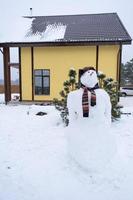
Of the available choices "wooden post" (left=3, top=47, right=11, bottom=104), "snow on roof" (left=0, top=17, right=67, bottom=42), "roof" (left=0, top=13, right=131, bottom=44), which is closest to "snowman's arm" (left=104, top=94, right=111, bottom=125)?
"roof" (left=0, top=13, right=131, bottom=44)

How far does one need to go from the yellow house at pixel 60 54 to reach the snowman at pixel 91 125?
34.9 ft

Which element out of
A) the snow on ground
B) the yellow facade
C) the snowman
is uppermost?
the yellow facade

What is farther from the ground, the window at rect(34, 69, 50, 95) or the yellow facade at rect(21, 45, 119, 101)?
the yellow facade at rect(21, 45, 119, 101)

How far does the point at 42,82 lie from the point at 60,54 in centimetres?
214

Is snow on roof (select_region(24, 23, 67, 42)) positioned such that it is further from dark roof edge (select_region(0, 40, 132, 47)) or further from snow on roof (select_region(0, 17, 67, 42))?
dark roof edge (select_region(0, 40, 132, 47))

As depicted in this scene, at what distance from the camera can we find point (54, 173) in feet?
16.4

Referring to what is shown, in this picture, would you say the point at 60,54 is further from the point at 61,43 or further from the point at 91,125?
the point at 91,125

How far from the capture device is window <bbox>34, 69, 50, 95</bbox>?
53.7ft

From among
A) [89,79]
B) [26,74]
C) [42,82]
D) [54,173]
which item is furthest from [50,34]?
[54,173]

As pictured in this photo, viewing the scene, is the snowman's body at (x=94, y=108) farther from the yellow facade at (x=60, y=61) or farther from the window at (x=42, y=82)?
the window at (x=42, y=82)

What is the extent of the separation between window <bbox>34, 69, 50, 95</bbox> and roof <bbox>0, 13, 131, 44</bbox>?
77.4 inches

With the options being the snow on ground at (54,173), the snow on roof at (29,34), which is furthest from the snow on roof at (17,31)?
the snow on ground at (54,173)

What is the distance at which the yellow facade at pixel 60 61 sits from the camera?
50.8ft

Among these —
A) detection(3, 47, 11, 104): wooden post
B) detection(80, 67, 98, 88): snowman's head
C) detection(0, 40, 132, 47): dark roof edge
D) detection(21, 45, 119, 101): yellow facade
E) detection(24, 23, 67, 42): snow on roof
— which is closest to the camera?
detection(80, 67, 98, 88): snowman's head
